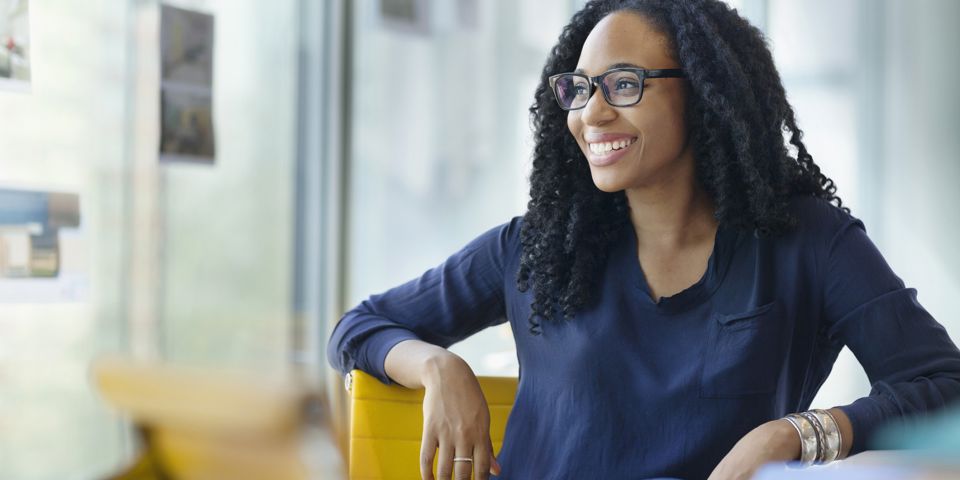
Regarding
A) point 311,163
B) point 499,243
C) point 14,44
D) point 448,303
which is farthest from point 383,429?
point 311,163

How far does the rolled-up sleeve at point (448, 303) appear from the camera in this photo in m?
1.48

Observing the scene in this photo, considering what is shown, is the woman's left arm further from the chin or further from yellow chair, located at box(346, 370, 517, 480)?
yellow chair, located at box(346, 370, 517, 480)

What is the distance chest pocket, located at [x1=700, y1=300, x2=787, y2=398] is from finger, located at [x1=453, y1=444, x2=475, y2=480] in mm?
314

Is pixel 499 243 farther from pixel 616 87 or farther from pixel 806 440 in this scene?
pixel 806 440

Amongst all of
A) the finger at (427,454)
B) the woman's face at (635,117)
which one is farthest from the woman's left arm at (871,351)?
the finger at (427,454)

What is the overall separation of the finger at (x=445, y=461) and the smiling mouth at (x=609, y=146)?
1.49ft

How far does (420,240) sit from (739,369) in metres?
2.38

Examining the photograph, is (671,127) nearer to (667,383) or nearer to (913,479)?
(667,383)

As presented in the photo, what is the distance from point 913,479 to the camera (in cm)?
60

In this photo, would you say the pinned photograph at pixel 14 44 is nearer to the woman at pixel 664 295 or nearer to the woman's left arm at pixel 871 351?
the woman at pixel 664 295

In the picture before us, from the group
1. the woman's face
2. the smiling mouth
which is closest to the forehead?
the woman's face

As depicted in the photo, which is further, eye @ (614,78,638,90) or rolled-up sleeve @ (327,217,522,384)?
rolled-up sleeve @ (327,217,522,384)

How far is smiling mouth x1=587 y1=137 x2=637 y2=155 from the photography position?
1.33 meters

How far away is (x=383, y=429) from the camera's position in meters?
1.36
